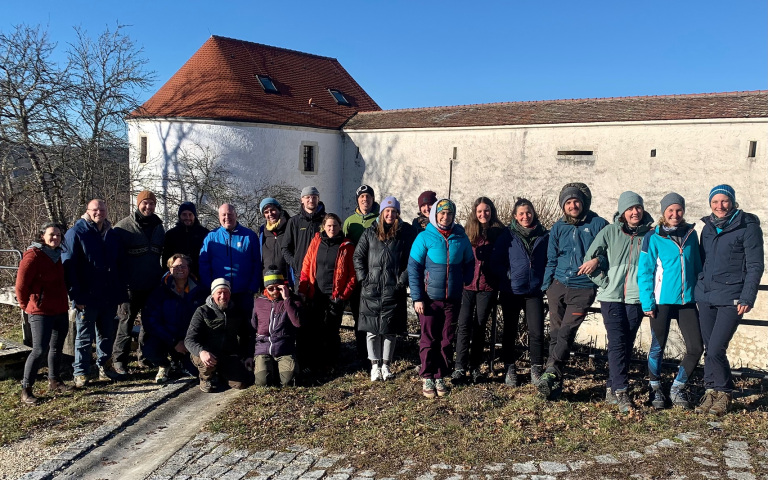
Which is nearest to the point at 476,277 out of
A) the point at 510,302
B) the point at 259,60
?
the point at 510,302

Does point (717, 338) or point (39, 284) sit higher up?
point (39, 284)

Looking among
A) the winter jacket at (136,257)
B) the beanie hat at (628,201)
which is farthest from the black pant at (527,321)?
the winter jacket at (136,257)

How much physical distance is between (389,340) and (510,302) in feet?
4.06

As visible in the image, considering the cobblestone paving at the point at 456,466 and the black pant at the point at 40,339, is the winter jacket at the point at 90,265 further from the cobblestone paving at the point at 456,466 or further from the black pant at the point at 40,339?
the cobblestone paving at the point at 456,466

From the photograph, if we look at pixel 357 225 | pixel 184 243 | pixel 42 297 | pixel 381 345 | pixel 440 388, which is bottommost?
pixel 440 388

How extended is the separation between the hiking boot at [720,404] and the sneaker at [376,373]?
292 cm

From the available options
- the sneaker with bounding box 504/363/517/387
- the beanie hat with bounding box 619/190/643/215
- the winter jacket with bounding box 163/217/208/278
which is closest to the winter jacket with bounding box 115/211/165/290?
the winter jacket with bounding box 163/217/208/278

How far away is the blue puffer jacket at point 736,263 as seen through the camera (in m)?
4.56

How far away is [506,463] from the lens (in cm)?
397

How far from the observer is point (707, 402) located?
189 inches

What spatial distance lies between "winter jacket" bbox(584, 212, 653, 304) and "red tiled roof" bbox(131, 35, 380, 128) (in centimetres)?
Answer: 2258

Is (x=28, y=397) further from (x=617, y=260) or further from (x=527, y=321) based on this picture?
(x=617, y=260)

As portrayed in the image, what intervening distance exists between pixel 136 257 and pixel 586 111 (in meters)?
20.0

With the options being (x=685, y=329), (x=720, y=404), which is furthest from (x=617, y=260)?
(x=720, y=404)
